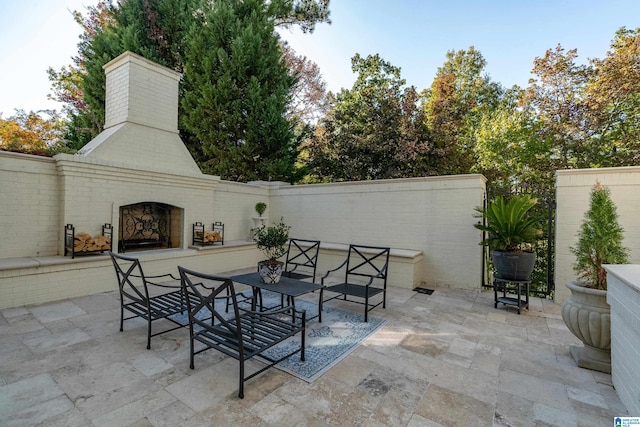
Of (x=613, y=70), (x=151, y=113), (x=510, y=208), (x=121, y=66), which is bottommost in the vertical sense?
(x=510, y=208)

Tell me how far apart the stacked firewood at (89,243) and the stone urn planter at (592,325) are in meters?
5.97

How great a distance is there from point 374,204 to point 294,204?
221cm

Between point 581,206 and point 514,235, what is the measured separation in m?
1.26

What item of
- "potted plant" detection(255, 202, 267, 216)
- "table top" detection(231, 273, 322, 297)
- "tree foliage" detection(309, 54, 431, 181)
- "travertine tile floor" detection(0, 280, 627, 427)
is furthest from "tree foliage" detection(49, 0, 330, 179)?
"travertine tile floor" detection(0, 280, 627, 427)

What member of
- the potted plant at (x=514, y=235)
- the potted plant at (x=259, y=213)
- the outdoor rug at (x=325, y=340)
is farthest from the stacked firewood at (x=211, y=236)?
the potted plant at (x=514, y=235)

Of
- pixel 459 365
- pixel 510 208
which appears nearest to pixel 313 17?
pixel 510 208

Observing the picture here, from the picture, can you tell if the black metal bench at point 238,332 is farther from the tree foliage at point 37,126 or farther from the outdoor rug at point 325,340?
the tree foliage at point 37,126

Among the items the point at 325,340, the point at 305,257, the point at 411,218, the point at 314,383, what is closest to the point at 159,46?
the point at 305,257

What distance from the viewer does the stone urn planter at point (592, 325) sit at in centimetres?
229

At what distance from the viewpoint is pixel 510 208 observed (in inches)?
150

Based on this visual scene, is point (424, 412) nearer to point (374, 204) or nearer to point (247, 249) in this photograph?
point (374, 204)

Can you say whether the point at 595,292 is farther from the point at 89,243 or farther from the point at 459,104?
the point at 459,104

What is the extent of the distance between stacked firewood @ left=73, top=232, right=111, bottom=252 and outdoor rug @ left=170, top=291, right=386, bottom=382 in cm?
225

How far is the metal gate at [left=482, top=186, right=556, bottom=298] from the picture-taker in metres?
4.45
